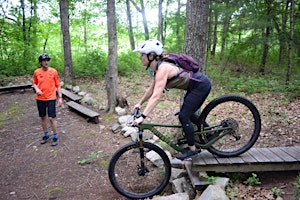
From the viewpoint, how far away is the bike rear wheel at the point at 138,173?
347cm

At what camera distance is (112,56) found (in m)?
7.10

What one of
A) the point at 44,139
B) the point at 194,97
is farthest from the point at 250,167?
the point at 44,139

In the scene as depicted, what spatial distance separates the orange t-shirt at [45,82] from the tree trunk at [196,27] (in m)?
3.43

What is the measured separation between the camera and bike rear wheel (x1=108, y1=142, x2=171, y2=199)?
3473 mm

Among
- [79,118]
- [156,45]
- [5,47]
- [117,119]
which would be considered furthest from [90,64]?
[156,45]

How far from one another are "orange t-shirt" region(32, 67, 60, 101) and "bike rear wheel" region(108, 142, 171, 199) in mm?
2567

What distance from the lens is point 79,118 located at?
7516 millimetres

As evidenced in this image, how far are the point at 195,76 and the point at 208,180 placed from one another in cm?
161

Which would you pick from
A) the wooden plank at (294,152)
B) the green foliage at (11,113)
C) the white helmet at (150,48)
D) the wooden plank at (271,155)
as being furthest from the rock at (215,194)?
the green foliage at (11,113)

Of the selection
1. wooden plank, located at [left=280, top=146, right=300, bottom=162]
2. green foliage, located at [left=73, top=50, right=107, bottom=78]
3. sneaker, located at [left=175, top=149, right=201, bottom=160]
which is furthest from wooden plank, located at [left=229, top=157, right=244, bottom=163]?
green foliage, located at [left=73, top=50, right=107, bottom=78]

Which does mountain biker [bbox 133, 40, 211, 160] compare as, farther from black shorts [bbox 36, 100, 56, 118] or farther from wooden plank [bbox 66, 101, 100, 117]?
wooden plank [bbox 66, 101, 100, 117]

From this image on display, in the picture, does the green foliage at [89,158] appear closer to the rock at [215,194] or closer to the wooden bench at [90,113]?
the wooden bench at [90,113]

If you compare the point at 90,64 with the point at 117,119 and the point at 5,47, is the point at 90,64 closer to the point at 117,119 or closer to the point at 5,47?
the point at 5,47

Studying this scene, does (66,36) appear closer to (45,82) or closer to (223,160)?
(45,82)
